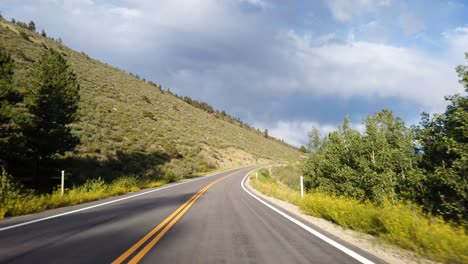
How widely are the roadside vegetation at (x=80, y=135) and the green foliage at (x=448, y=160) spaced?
14355 millimetres

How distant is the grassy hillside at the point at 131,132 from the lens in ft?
84.2

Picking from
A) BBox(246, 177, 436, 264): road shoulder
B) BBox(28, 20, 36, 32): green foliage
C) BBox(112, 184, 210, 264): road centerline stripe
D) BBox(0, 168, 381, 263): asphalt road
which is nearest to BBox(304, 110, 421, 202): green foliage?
BBox(246, 177, 436, 264): road shoulder

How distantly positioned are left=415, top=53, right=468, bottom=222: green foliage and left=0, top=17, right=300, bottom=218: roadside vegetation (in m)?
14.4

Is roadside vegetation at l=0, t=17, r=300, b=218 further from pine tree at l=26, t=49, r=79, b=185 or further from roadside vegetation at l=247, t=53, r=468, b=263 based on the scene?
roadside vegetation at l=247, t=53, r=468, b=263

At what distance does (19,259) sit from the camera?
15.8 ft

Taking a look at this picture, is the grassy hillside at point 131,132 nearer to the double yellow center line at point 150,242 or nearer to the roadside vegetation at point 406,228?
the double yellow center line at point 150,242

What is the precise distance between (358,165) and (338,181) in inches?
113

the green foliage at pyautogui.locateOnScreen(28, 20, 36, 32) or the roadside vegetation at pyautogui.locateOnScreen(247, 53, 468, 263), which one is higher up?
the green foliage at pyautogui.locateOnScreen(28, 20, 36, 32)

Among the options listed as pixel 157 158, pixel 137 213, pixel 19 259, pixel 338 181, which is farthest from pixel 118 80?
pixel 19 259

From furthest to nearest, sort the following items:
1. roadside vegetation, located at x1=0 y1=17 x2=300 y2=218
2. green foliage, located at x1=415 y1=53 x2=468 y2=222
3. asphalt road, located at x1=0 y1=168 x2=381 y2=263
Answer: roadside vegetation, located at x1=0 y1=17 x2=300 y2=218 → green foliage, located at x1=415 y1=53 x2=468 y2=222 → asphalt road, located at x1=0 y1=168 x2=381 y2=263

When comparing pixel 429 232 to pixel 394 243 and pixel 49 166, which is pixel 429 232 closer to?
pixel 394 243

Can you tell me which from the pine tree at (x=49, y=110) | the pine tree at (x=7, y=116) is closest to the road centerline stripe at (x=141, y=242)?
the pine tree at (x=7, y=116)

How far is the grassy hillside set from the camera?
84.2 feet

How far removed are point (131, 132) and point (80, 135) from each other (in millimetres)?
11837
